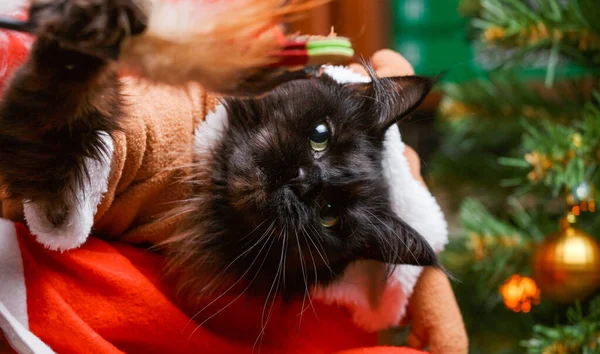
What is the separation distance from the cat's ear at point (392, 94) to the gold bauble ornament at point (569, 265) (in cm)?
39

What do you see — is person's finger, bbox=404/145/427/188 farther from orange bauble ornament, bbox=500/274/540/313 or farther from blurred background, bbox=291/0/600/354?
orange bauble ornament, bbox=500/274/540/313

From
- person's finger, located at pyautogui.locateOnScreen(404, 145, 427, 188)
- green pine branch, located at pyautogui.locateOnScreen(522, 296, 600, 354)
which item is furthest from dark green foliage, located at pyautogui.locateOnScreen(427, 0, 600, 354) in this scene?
person's finger, located at pyautogui.locateOnScreen(404, 145, 427, 188)

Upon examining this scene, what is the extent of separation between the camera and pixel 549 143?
0.93 m

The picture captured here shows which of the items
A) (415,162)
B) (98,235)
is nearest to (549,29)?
(415,162)

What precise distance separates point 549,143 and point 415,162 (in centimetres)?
24

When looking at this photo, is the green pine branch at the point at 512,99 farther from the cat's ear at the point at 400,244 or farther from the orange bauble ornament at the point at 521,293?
the cat's ear at the point at 400,244

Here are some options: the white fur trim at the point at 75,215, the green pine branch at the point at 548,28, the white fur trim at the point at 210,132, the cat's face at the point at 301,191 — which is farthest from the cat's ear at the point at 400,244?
the green pine branch at the point at 548,28

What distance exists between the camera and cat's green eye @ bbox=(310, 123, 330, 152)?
69 centimetres

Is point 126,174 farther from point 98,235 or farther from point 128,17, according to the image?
point 128,17

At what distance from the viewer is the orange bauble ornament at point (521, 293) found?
103 cm

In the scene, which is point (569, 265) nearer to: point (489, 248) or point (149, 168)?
point (489, 248)

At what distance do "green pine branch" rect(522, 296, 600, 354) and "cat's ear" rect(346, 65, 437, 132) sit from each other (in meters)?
0.45

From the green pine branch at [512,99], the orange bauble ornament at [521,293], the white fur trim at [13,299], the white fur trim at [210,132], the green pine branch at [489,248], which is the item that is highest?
the green pine branch at [512,99]

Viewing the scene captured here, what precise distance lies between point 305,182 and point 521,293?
57cm
